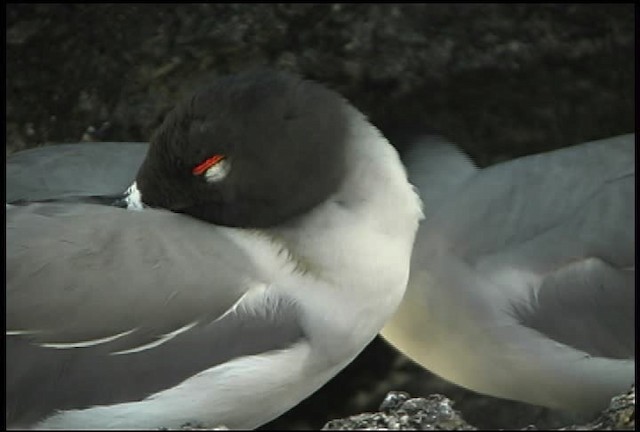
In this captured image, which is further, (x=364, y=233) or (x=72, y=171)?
(x=72, y=171)

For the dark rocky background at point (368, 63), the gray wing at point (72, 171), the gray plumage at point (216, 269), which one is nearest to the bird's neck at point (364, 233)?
the gray plumage at point (216, 269)

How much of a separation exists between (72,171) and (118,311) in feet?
1.94

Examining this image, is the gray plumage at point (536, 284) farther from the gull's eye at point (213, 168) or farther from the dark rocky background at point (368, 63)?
the dark rocky background at point (368, 63)

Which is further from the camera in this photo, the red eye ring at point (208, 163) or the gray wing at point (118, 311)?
the red eye ring at point (208, 163)

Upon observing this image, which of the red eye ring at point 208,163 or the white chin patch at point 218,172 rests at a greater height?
the red eye ring at point 208,163

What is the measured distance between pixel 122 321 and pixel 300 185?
449 millimetres

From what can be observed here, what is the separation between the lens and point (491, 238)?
9.95 feet

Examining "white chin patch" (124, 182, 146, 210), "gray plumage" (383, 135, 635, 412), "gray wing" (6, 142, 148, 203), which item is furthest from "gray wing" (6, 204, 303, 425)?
"gray plumage" (383, 135, 635, 412)

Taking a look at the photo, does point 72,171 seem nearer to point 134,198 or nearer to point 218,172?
point 134,198

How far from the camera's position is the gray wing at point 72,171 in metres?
2.86

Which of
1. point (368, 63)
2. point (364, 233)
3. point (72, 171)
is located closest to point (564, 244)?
point (364, 233)

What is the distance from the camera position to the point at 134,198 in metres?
2.73

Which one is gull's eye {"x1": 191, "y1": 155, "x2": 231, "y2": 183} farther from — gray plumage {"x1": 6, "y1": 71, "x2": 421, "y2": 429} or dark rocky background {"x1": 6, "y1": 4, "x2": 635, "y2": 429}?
dark rocky background {"x1": 6, "y1": 4, "x2": 635, "y2": 429}

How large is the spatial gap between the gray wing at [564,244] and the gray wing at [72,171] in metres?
0.70
